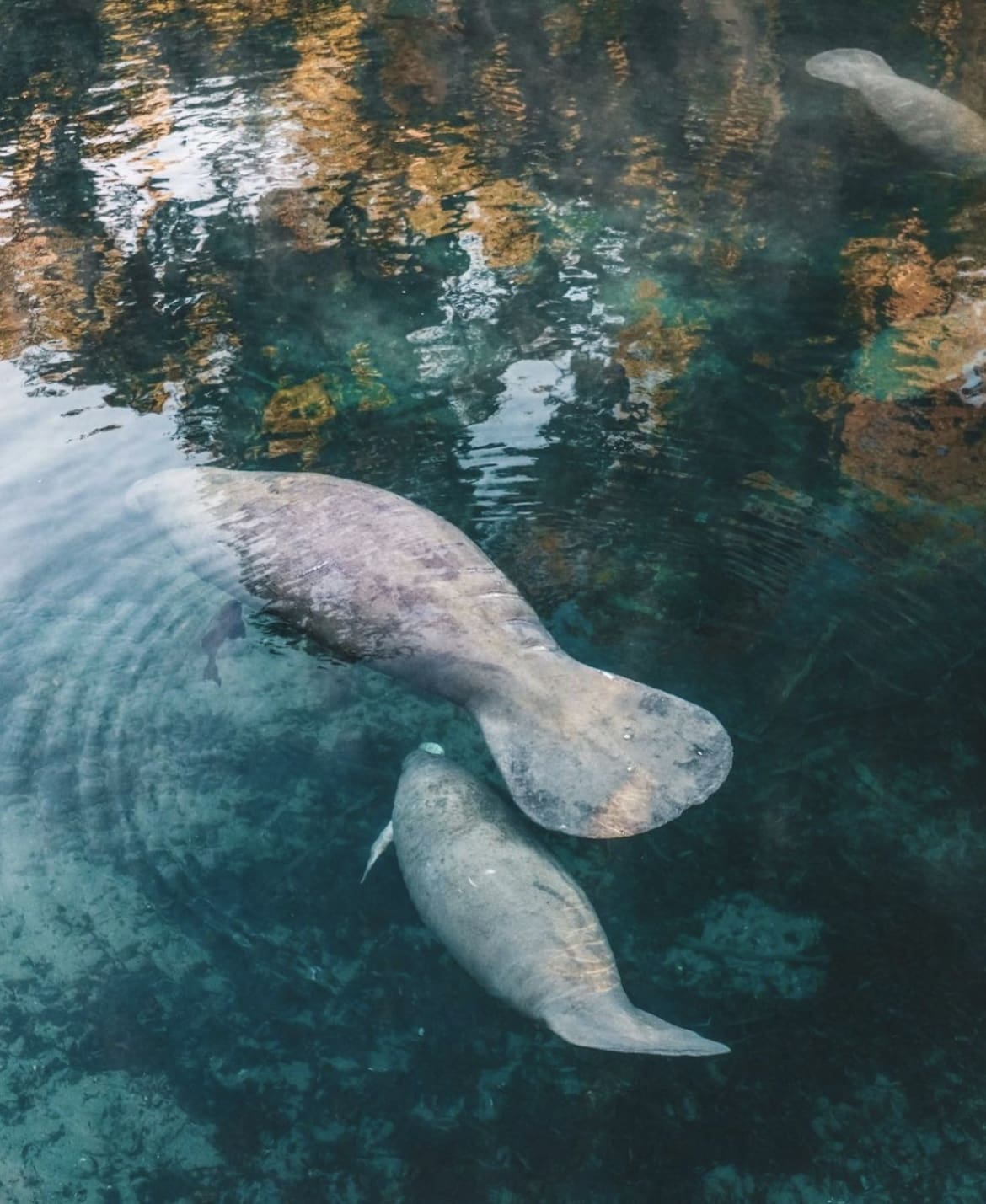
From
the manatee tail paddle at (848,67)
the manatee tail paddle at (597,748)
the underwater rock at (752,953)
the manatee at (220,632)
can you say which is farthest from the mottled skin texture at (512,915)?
the manatee tail paddle at (848,67)

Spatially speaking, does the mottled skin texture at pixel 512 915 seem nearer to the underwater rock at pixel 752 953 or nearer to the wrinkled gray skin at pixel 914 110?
the underwater rock at pixel 752 953

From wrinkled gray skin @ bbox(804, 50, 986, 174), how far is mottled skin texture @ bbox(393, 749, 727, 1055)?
21.9ft

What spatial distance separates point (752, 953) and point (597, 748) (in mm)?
745

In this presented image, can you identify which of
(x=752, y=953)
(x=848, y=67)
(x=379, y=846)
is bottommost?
(x=752, y=953)

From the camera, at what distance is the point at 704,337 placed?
596 centimetres

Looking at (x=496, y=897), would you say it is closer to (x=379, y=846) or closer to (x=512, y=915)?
(x=512, y=915)

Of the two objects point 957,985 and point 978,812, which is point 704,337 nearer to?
point 978,812

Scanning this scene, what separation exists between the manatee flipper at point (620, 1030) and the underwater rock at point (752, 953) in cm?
31

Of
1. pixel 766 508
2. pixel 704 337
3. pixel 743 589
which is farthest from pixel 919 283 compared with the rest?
pixel 743 589

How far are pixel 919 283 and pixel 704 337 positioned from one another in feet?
4.70

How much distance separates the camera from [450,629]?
12.7 ft

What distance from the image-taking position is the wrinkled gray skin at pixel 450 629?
131 inches

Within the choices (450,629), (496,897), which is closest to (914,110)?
(450,629)

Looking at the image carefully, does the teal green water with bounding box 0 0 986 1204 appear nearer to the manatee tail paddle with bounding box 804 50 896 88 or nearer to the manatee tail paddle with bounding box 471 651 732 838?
the manatee tail paddle with bounding box 471 651 732 838
